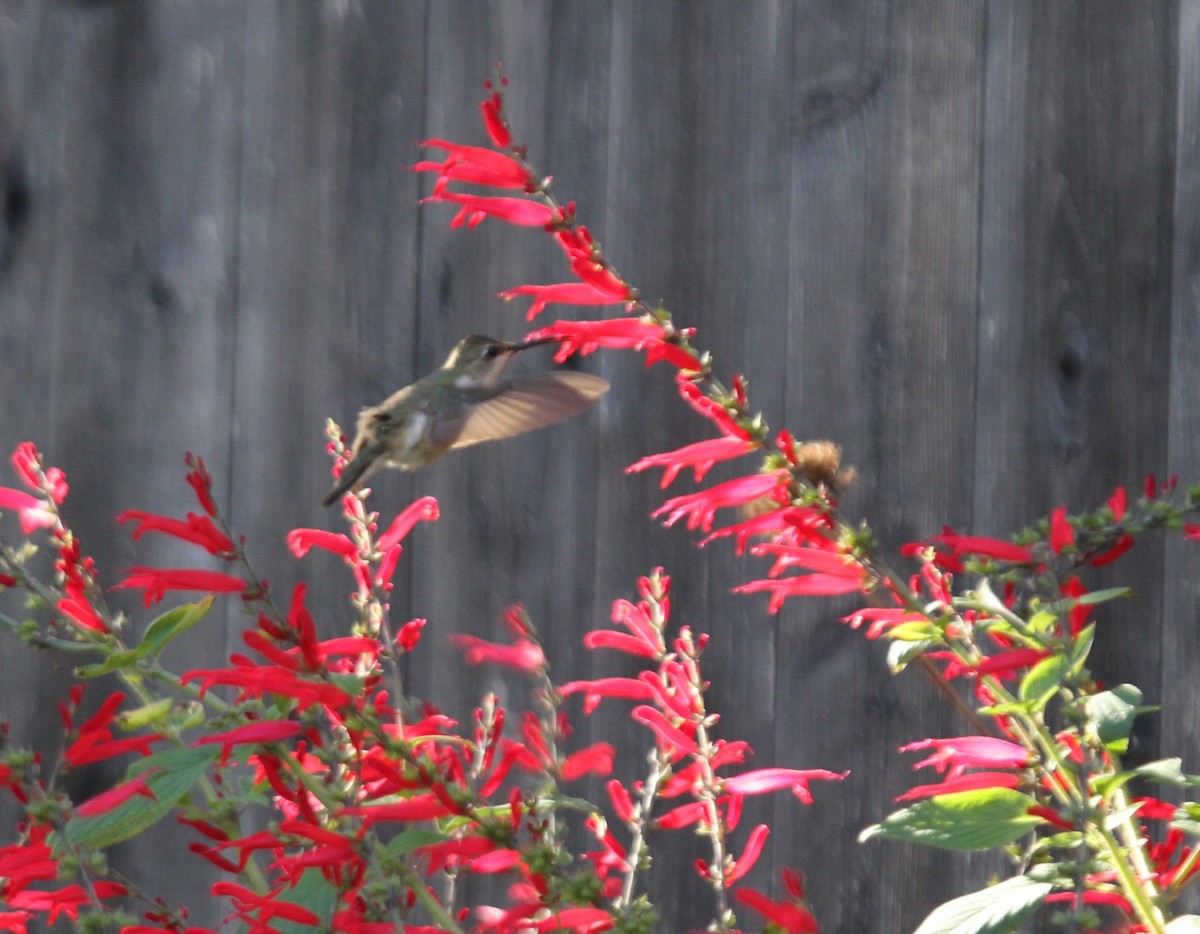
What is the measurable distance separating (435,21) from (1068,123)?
95 cm

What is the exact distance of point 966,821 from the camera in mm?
866

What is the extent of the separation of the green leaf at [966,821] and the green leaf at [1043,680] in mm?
93

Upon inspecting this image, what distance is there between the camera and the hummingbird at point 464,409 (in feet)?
5.14

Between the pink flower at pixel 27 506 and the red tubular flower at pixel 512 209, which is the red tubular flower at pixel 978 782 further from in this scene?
the pink flower at pixel 27 506

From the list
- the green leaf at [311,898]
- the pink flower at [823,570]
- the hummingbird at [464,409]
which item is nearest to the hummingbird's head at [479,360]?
the hummingbird at [464,409]

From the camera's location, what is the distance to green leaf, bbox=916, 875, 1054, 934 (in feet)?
2.66

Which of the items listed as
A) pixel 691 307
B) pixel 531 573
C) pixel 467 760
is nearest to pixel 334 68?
pixel 691 307

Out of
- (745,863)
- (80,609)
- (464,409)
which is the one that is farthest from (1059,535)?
(464,409)

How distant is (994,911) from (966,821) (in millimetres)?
62

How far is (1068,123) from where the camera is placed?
1828 millimetres

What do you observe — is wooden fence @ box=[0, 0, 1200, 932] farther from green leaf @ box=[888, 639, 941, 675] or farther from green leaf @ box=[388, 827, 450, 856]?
green leaf @ box=[388, 827, 450, 856]

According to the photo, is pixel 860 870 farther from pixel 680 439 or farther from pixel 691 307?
pixel 691 307

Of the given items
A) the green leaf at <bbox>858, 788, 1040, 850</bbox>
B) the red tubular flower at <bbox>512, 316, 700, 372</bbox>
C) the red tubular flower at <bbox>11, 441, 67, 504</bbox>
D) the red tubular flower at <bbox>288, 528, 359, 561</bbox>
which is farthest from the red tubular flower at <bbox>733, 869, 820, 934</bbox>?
the red tubular flower at <bbox>11, 441, 67, 504</bbox>

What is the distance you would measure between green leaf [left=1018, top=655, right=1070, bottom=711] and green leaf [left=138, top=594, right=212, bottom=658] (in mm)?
549
